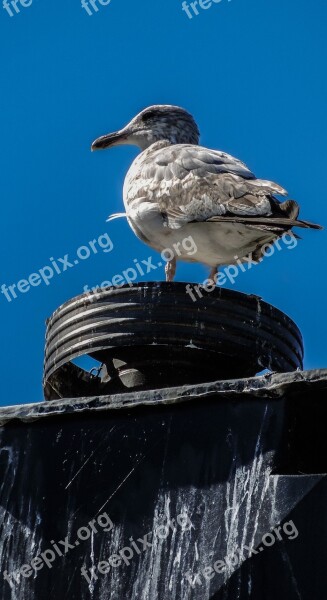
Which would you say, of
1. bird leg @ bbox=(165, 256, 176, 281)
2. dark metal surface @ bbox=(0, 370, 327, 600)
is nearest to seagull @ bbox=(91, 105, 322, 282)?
bird leg @ bbox=(165, 256, 176, 281)

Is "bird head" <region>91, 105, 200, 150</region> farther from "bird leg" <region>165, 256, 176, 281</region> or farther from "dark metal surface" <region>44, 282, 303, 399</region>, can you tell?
"dark metal surface" <region>44, 282, 303, 399</region>

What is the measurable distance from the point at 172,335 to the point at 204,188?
2.38 metres

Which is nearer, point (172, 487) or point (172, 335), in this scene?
point (172, 487)

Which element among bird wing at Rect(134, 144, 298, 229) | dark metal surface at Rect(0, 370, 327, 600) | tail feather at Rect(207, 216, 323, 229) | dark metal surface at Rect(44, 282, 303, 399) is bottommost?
dark metal surface at Rect(0, 370, 327, 600)

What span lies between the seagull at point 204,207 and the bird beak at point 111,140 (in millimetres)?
1001

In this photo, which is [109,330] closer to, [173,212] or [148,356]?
[148,356]

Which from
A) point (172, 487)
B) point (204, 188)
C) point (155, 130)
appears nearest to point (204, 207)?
point (204, 188)

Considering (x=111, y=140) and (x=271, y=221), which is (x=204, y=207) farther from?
(x=111, y=140)

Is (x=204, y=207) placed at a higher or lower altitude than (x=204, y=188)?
lower

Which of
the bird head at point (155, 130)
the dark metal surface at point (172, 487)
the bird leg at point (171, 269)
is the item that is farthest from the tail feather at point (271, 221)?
the bird head at point (155, 130)

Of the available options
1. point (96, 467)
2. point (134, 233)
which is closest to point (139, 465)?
point (96, 467)

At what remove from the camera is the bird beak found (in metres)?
10.5

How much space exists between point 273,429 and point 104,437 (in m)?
0.74

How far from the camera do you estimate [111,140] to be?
1050 cm
